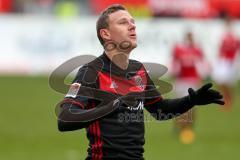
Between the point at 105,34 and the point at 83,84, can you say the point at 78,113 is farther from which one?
the point at 105,34

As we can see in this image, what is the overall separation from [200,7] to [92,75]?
94.0ft

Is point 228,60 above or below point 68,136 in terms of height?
above

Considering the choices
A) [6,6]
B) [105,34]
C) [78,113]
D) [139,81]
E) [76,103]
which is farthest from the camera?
[6,6]

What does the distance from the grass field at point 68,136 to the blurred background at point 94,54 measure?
2 centimetres

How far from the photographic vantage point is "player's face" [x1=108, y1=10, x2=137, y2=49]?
700cm

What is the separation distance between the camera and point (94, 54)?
1190 inches

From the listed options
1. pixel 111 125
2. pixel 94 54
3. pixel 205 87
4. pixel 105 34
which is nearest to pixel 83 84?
pixel 111 125

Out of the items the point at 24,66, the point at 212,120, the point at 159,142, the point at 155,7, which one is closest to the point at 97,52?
the point at 24,66

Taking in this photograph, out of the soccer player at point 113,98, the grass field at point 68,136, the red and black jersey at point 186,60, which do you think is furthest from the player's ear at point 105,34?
the red and black jersey at point 186,60

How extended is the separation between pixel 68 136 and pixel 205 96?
11.3 metres

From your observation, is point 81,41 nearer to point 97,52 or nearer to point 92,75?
point 97,52

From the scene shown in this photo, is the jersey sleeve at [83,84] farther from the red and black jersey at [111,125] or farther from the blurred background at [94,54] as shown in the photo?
the blurred background at [94,54]

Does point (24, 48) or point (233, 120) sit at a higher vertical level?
point (24, 48)

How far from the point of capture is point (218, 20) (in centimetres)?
3303
